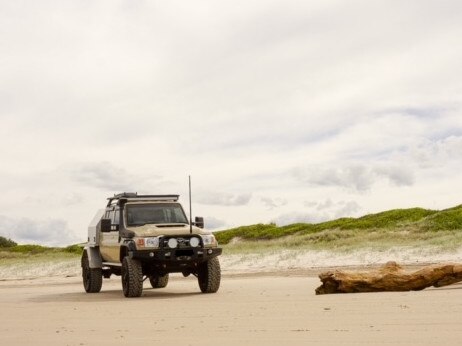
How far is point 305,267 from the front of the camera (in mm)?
29438

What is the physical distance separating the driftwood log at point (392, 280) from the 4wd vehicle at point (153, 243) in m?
3.14

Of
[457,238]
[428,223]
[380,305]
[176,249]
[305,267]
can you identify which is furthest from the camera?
[428,223]

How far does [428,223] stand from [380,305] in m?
39.1

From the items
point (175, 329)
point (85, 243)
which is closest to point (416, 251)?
point (85, 243)

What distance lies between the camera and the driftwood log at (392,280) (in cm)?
Answer: 1530

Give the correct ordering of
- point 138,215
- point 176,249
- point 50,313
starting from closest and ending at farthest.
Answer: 1. point 50,313
2. point 176,249
3. point 138,215

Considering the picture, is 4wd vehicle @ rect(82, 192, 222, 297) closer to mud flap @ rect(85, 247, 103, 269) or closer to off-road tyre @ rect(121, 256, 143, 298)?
off-road tyre @ rect(121, 256, 143, 298)

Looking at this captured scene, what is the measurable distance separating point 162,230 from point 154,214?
4.47ft

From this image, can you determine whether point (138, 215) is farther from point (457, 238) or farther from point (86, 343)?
point (457, 238)

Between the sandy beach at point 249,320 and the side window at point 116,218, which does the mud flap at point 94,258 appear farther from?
the sandy beach at point 249,320

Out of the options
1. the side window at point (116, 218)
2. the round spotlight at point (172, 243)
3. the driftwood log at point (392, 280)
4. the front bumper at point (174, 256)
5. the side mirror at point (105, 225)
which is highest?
the side window at point (116, 218)

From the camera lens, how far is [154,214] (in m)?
18.6

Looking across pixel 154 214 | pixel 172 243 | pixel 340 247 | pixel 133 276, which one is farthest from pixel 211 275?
pixel 340 247

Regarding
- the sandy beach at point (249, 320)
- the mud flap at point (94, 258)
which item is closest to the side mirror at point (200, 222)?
the sandy beach at point (249, 320)
